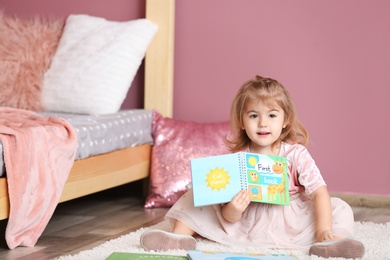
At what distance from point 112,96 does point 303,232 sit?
112 cm

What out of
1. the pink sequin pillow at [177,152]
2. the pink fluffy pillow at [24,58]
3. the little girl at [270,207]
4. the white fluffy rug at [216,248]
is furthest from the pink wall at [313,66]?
the little girl at [270,207]

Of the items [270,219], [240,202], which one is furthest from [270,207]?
[240,202]

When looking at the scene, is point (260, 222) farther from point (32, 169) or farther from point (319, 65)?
point (319, 65)

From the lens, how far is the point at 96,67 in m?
2.96

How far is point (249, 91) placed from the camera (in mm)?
2123

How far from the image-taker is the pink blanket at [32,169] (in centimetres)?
207

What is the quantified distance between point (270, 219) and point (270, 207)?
33 millimetres

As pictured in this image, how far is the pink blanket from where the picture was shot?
81.4 inches

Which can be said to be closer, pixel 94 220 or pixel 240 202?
pixel 240 202

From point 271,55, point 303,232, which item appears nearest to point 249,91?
point 303,232

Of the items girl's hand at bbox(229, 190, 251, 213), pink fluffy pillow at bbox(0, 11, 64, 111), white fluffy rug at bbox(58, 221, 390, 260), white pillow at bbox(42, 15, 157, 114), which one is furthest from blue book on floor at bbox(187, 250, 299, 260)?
pink fluffy pillow at bbox(0, 11, 64, 111)

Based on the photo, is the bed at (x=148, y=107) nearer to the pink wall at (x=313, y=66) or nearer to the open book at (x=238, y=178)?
the pink wall at (x=313, y=66)

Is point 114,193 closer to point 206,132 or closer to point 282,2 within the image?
point 206,132

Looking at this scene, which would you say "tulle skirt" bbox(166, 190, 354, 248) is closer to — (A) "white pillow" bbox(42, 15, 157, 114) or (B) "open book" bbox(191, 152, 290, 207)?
(B) "open book" bbox(191, 152, 290, 207)
